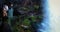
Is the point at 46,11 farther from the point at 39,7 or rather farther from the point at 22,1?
the point at 22,1

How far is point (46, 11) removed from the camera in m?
0.72

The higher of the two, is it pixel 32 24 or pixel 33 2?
pixel 33 2

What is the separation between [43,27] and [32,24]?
0.07 metres

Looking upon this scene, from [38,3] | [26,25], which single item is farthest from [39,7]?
[26,25]

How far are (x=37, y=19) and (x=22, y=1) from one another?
5.5 inches

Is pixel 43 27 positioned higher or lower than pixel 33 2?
lower

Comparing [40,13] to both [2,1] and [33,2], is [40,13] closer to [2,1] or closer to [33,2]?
[33,2]

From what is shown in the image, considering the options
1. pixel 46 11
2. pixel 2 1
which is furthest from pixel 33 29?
pixel 2 1

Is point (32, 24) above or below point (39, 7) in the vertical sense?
below

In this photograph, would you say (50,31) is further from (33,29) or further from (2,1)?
(2,1)

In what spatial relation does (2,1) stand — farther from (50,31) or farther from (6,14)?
(50,31)

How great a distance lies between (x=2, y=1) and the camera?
0.68m

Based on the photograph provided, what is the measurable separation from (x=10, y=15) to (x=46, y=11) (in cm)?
22

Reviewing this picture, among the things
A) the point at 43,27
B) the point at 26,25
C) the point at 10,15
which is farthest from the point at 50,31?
the point at 10,15
